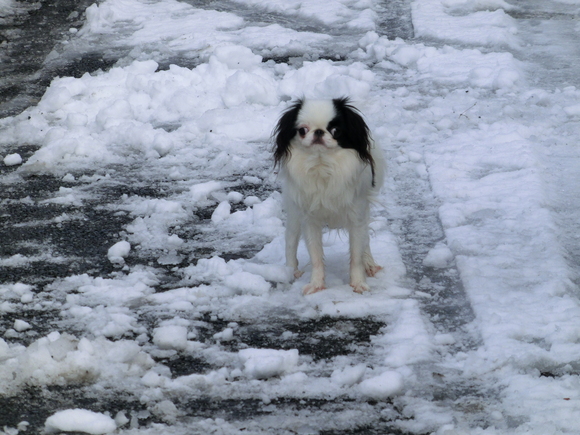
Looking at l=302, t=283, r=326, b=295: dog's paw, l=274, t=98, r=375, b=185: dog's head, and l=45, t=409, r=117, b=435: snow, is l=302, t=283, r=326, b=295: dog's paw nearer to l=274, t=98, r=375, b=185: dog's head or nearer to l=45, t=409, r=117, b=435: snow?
l=274, t=98, r=375, b=185: dog's head

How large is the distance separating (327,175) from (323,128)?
0.98ft

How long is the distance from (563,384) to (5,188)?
15.5ft

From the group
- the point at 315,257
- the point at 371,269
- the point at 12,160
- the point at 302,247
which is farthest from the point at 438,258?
the point at 12,160

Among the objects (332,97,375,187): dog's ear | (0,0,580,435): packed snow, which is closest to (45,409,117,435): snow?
(0,0,580,435): packed snow

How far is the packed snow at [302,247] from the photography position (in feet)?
12.8

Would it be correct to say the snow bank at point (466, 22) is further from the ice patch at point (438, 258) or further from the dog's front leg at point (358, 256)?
the dog's front leg at point (358, 256)

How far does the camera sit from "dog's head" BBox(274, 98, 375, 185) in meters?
4.57

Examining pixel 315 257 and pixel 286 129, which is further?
pixel 315 257

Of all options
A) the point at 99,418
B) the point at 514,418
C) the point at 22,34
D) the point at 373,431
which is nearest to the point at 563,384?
the point at 514,418

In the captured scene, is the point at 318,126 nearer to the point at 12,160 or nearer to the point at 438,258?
the point at 438,258

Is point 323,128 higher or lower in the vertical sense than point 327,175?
higher

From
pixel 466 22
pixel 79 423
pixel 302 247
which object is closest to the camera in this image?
pixel 79 423

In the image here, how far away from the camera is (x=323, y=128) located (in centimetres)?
457

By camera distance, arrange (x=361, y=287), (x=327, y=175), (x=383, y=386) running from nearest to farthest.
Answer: (x=383, y=386) → (x=327, y=175) → (x=361, y=287)
